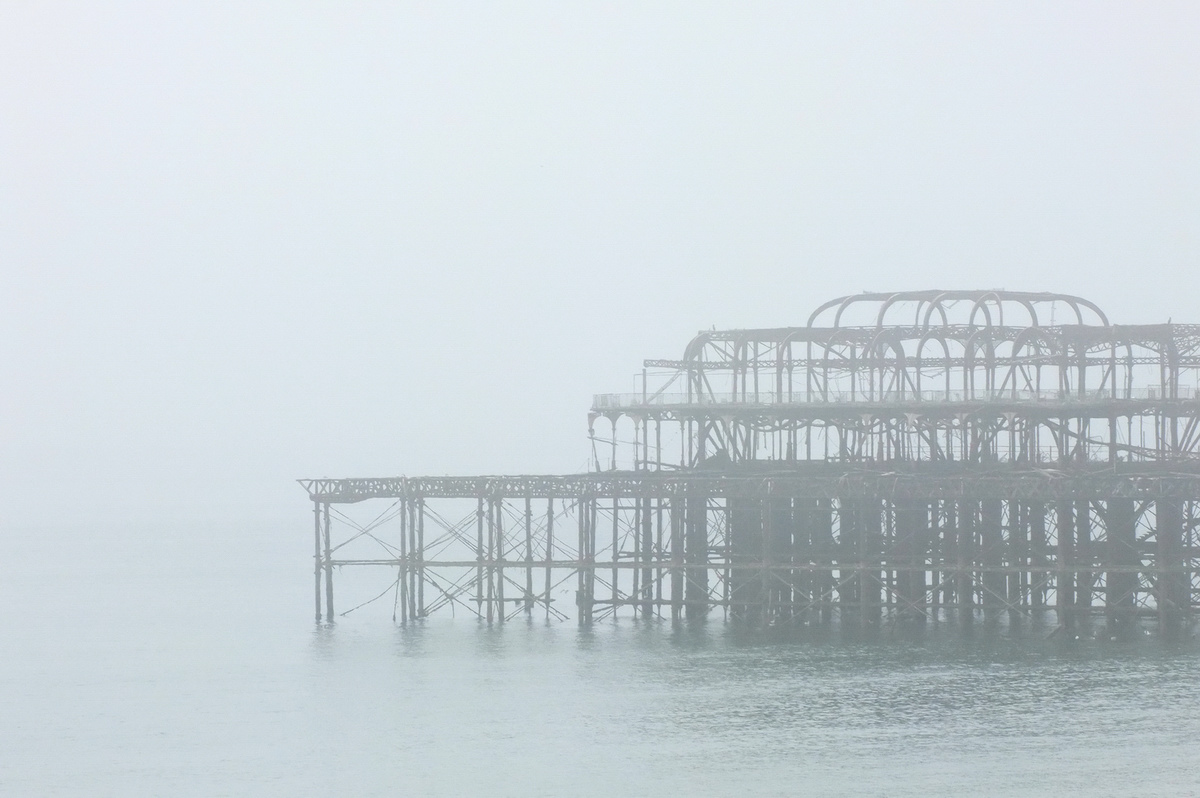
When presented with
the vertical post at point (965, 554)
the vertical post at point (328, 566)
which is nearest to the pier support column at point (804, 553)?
the vertical post at point (965, 554)

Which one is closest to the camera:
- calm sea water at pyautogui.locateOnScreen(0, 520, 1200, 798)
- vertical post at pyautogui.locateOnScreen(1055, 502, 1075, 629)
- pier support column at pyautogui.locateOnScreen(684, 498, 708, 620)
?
calm sea water at pyautogui.locateOnScreen(0, 520, 1200, 798)

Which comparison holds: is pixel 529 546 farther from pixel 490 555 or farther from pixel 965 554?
pixel 965 554

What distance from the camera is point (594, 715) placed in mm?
54469

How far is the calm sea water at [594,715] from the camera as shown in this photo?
1842 inches

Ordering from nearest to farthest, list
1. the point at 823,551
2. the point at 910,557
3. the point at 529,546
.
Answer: the point at 910,557
the point at 823,551
the point at 529,546

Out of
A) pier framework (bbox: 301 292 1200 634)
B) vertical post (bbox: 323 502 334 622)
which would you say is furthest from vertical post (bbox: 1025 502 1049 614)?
vertical post (bbox: 323 502 334 622)

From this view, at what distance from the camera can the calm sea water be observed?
4678 centimetres

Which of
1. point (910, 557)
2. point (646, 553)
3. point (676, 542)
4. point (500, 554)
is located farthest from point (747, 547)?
point (500, 554)

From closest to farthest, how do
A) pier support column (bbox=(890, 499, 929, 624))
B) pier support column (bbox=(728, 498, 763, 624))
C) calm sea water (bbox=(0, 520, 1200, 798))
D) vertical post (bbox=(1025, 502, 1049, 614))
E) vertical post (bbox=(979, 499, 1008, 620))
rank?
1. calm sea water (bbox=(0, 520, 1200, 798))
2. vertical post (bbox=(979, 499, 1008, 620))
3. pier support column (bbox=(890, 499, 929, 624))
4. vertical post (bbox=(1025, 502, 1049, 614))
5. pier support column (bbox=(728, 498, 763, 624))

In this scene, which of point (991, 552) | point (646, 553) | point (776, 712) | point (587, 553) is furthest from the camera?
point (646, 553)

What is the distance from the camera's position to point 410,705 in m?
56.8

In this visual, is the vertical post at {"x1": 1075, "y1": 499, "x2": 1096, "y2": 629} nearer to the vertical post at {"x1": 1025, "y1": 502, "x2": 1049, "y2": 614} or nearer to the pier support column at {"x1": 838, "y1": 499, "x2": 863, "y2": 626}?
the vertical post at {"x1": 1025, "y1": 502, "x2": 1049, "y2": 614}

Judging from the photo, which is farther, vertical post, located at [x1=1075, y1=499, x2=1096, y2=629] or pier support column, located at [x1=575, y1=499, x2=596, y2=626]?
pier support column, located at [x1=575, y1=499, x2=596, y2=626]

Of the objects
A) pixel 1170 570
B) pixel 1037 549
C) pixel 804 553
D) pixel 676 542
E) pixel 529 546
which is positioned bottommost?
pixel 1170 570
